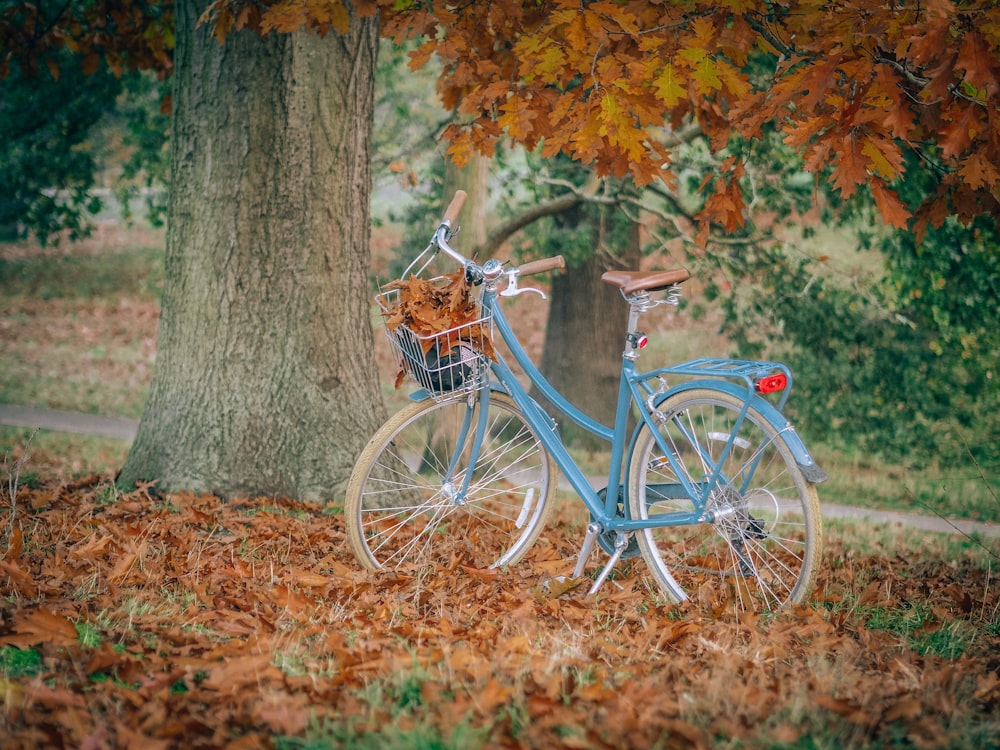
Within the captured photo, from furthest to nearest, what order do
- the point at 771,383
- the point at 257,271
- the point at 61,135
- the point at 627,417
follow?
1. the point at 61,135
2. the point at 257,271
3. the point at 627,417
4. the point at 771,383

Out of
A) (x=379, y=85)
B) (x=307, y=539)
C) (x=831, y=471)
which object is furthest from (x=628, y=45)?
(x=379, y=85)

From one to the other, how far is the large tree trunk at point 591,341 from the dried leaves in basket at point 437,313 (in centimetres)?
709

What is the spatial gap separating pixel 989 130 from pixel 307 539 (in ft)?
10.8

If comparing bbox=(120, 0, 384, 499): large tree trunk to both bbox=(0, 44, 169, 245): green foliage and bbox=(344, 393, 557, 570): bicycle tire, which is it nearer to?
bbox=(344, 393, 557, 570): bicycle tire

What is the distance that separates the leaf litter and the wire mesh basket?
2.67 ft

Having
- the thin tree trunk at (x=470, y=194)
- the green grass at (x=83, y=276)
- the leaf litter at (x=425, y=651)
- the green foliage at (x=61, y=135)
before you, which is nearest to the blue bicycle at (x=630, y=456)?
the leaf litter at (x=425, y=651)

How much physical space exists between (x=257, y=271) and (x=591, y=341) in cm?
646

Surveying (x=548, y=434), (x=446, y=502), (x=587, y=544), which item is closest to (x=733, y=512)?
(x=587, y=544)

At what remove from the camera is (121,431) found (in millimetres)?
9961

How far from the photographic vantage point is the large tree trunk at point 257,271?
5035mm

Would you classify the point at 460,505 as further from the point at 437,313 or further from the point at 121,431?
the point at 121,431

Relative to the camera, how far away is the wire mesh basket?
3824 millimetres

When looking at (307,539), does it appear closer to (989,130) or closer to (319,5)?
(319,5)

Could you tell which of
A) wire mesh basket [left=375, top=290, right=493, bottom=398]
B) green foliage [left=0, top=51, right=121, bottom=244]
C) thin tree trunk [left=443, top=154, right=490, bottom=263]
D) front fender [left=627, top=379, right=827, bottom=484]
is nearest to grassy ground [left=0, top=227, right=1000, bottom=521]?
green foliage [left=0, top=51, right=121, bottom=244]
